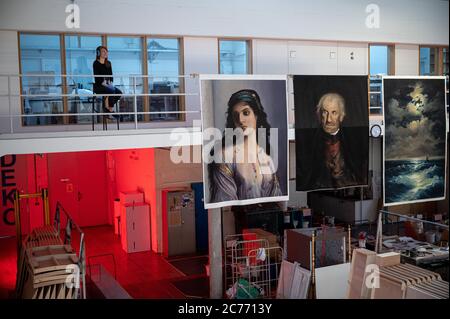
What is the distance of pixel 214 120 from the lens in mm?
10352

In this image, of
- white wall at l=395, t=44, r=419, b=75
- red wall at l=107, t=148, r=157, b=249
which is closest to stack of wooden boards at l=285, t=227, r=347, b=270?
red wall at l=107, t=148, r=157, b=249

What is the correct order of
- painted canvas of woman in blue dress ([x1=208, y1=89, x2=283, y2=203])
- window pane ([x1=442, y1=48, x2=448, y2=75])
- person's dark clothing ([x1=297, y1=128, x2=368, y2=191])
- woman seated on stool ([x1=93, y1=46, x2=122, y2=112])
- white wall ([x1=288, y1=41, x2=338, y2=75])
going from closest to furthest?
1. painted canvas of woman in blue dress ([x1=208, y1=89, x2=283, y2=203])
2. woman seated on stool ([x1=93, y1=46, x2=122, y2=112])
3. person's dark clothing ([x1=297, y1=128, x2=368, y2=191])
4. white wall ([x1=288, y1=41, x2=338, y2=75])
5. window pane ([x1=442, y1=48, x2=448, y2=75])

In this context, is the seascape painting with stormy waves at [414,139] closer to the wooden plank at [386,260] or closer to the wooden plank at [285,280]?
the wooden plank at [285,280]

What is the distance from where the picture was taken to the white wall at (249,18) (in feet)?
38.8

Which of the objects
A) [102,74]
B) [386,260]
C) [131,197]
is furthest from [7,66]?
[386,260]

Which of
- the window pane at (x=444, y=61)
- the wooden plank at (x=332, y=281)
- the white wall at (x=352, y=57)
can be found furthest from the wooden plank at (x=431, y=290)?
the window pane at (x=444, y=61)

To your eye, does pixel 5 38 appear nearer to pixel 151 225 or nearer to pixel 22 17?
pixel 22 17

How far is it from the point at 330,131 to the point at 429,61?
692cm

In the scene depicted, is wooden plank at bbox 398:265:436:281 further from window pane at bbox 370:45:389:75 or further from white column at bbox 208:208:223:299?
window pane at bbox 370:45:389:75

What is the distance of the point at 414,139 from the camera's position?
39.9ft

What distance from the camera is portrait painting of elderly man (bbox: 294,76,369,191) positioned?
1109cm

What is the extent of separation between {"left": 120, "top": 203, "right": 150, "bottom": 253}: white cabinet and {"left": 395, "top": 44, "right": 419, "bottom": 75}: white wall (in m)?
8.25

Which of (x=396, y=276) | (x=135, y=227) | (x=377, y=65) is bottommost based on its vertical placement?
(x=135, y=227)

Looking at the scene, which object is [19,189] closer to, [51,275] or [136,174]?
[136,174]
